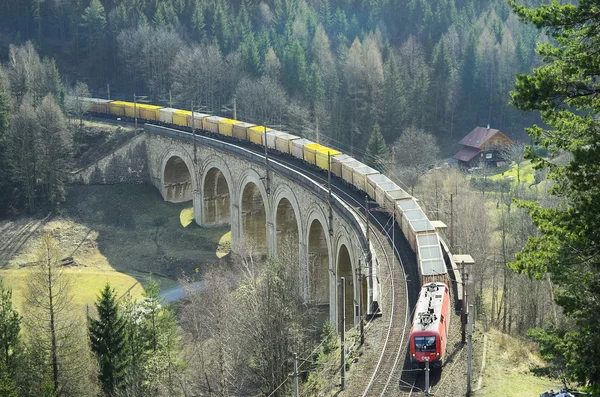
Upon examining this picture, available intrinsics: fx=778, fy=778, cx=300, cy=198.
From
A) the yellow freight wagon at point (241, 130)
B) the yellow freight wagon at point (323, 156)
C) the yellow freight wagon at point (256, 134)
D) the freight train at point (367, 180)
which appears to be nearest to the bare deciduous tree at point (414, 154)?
the yellow freight wagon at point (256, 134)

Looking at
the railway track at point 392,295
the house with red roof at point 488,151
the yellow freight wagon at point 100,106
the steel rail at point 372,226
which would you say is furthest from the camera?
the yellow freight wagon at point 100,106

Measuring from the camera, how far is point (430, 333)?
30516 millimetres

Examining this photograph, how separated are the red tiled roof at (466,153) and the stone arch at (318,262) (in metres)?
43.3

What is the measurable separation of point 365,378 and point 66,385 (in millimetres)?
17008

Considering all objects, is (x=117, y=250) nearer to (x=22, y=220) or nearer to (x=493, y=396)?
(x=22, y=220)

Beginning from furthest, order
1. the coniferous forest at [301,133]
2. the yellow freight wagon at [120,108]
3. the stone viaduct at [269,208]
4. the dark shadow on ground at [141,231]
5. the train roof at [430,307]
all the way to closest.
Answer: the yellow freight wagon at [120,108] < the dark shadow on ground at [141,231] < the stone viaduct at [269,208] < the train roof at [430,307] < the coniferous forest at [301,133]

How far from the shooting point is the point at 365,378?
31281mm

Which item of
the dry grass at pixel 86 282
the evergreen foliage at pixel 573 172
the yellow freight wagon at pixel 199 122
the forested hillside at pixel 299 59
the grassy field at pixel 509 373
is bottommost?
the grassy field at pixel 509 373

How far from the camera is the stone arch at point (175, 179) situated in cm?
8406

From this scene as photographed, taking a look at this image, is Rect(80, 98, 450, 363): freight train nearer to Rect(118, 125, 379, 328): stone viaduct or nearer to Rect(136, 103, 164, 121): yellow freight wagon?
Rect(136, 103, 164, 121): yellow freight wagon

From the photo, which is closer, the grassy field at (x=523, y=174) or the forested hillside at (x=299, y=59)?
the grassy field at (x=523, y=174)

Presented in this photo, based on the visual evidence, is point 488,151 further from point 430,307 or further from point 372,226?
point 430,307

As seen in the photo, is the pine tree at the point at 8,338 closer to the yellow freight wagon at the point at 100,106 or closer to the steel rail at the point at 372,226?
the steel rail at the point at 372,226

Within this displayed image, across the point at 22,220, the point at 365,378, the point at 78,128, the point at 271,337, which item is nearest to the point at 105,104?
the point at 78,128
